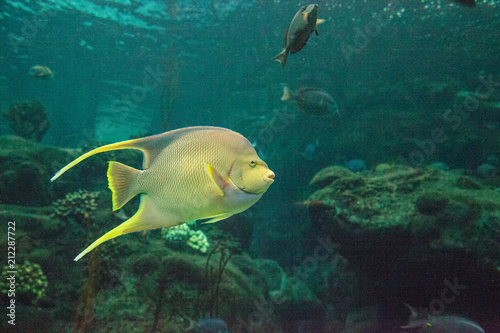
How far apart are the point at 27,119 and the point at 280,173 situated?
12.0m

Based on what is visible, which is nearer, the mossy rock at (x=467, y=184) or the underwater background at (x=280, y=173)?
the underwater background at (x=280, y=173)

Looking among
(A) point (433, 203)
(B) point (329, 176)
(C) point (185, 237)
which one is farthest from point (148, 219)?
(B) point (329, 176)

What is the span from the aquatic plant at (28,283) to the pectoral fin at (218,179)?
4310 mm

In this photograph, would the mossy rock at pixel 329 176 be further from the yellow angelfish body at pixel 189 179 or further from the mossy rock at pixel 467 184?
the yellow angelfish body at pixel 189 179

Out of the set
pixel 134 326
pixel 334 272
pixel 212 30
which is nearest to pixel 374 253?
pixel 334 272

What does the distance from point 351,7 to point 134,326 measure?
531 inches

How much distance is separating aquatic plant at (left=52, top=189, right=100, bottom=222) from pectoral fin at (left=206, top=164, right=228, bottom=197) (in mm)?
5380

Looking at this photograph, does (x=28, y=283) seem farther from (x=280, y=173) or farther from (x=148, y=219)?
(x=280, y=173)

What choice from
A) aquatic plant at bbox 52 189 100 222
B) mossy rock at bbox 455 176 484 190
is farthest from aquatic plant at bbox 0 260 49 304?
mossy rock at bbox 455 176 484 190

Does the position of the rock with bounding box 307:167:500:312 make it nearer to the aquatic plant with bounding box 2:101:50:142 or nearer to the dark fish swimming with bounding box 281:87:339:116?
the dark fish swimming with bounding box 281:87:339:116

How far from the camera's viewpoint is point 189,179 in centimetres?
108

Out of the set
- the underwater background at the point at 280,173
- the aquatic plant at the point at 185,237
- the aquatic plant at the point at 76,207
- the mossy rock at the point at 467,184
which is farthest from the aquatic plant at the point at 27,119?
the mossy rock at the point at 467,184

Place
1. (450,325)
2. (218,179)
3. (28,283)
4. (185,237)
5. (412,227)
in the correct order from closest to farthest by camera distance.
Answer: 1. (218,179)
2. (450,325)
3. (28,283)
4. (412,227)
5. (185,237)

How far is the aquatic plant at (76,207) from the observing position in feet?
17.7
